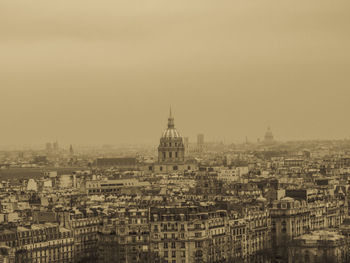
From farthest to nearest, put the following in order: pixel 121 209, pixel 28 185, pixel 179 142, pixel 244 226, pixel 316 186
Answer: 1. pixel 179 142
2. pixel 28 185
3. pixel 316 186
4. pixel 121 209
5. pixel 244 226

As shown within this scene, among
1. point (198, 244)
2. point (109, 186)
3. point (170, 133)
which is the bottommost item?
point (198, 244)

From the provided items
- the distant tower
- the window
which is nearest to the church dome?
the distant tower

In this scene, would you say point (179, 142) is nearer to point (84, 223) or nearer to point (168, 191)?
point (168, 191)

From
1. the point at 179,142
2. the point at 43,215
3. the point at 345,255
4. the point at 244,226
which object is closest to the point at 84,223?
the point at 43,215

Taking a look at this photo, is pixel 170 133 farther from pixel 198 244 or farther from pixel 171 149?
pixel 198 244

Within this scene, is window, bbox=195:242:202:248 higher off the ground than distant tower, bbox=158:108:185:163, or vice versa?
distant tower, bbox=158:108:185:163

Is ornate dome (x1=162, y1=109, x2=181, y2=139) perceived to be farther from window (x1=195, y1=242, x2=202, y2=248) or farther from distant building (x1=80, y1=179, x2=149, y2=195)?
window (x1=195, y1=242, x2=202, y2=248)

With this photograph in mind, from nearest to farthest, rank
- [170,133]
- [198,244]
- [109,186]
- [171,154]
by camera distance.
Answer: [198,244], [109,186], [171,154], [170,133]

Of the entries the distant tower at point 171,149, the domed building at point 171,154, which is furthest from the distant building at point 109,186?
the distant tower at point 171,149

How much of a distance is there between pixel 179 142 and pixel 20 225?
110701 mm

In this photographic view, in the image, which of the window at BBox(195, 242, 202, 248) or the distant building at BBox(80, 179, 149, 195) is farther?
the distant building at BBox(80, 179, 149, 195)

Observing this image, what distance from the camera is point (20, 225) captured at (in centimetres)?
8175

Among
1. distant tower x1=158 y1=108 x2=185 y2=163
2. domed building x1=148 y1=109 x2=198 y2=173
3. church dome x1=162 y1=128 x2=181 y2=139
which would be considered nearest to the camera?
domed building x1=148 y1=109 x2=198 y2=173

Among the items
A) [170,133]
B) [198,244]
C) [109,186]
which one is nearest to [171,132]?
[170,133]
